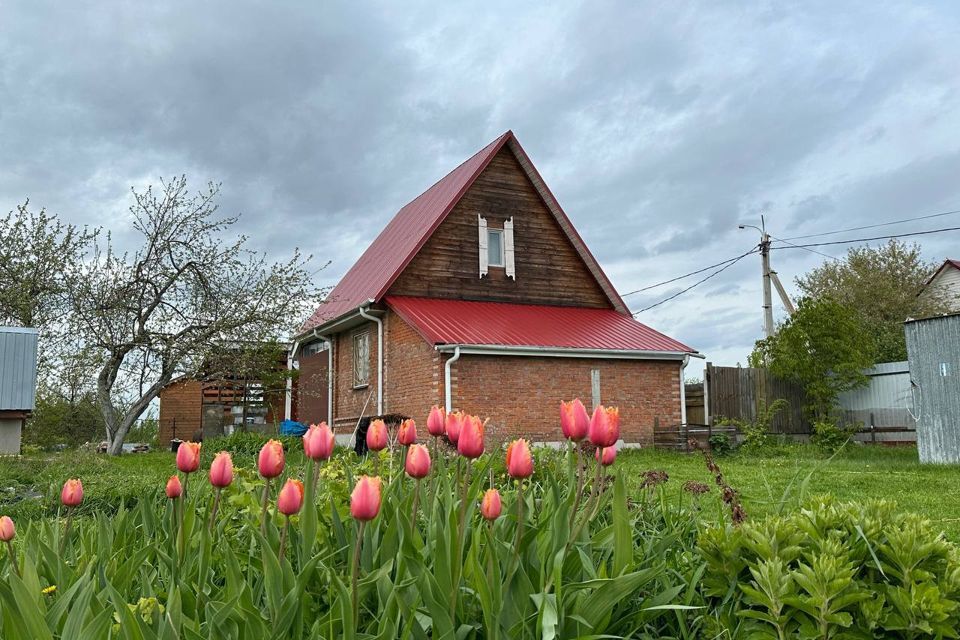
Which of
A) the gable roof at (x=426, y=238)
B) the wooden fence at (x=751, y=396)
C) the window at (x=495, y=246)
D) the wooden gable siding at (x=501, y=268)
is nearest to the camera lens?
the gable roof at (x=426, y=238)

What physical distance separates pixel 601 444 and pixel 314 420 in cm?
2029

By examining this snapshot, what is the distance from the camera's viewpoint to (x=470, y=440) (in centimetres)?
201

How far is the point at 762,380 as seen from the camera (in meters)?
20.5

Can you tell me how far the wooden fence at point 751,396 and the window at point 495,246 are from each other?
6.13 m

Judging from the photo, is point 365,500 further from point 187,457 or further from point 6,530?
point 6,530

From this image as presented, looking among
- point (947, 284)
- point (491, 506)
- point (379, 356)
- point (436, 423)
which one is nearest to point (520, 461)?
point (491, 506)

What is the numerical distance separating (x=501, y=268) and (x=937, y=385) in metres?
9.47

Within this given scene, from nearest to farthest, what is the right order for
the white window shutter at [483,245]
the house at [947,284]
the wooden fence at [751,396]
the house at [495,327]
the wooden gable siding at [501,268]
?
1. the house at [495,327]
2. the wooden gable siding at [501,268]
3. the white window shutter at [483,245]
4. the wooden fence at [751,396]
5. the house at [947,284]

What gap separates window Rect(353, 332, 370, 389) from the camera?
62.0 ft

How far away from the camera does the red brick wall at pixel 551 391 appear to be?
51.6ft

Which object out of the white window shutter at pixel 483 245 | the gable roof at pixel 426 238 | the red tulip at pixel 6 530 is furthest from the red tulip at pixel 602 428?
the white window shutter at pixel 483 245

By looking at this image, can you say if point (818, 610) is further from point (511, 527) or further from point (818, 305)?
point (818, 305)

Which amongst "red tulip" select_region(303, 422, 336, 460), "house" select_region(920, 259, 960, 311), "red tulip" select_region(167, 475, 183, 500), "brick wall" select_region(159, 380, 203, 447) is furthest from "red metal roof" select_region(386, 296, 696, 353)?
"house" select_region(920, 259, 960, 311)

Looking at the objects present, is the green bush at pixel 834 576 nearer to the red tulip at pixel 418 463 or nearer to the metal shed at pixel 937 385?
the red tulip at pixel 418 463
